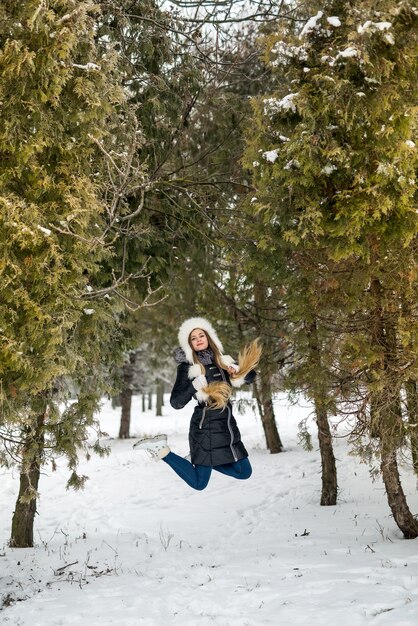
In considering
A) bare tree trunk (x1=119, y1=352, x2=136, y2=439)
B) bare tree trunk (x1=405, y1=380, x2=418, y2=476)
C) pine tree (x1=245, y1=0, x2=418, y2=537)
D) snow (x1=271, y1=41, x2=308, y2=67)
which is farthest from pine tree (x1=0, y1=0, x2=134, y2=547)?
bare tree trunk (x1=119, y1=352, x2=136, y2=439)

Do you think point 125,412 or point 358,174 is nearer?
point 358,174

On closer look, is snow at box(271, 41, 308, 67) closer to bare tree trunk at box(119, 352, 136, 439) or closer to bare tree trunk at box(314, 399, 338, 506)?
bare tree trunk at box(314, 399, 338, 506)

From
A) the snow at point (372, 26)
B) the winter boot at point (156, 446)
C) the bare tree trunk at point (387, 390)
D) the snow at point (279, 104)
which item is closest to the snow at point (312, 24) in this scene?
the snow at point (279, 104)

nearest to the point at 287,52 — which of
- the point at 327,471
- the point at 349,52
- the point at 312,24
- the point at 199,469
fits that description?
the point at 312,24

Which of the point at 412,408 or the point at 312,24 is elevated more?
the point at 312,24

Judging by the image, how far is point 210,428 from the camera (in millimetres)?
5391

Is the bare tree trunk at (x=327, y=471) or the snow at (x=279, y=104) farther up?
the snow at (x=279, y=104)

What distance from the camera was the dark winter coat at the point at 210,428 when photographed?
17.4 ft

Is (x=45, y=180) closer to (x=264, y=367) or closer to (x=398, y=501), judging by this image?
(x=398, y=501)

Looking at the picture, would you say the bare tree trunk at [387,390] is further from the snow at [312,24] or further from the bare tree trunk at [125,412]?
the bare tree trunk at [125,412]

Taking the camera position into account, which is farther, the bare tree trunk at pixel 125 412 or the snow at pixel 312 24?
the bare tree trunk at pixel 125 412

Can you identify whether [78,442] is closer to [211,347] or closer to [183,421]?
[211,347]

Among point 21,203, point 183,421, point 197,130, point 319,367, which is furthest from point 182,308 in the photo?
point 183,421

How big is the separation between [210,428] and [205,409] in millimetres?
196
